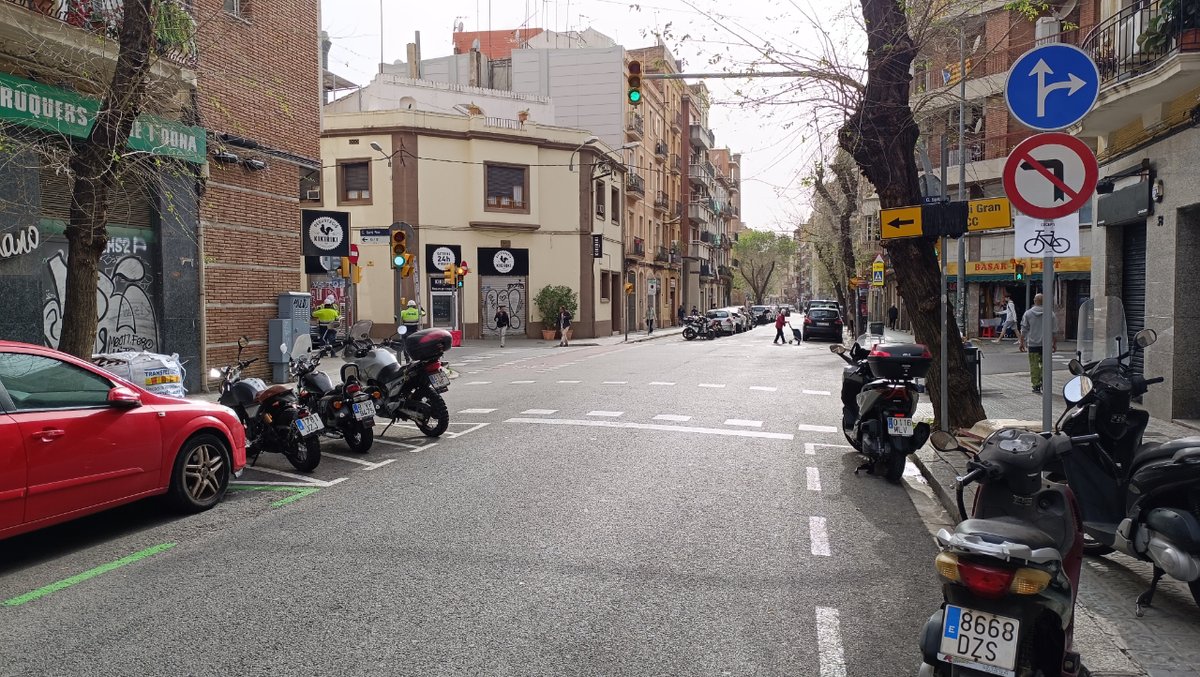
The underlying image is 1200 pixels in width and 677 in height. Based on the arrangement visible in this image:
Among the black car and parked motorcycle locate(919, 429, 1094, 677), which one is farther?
the black car

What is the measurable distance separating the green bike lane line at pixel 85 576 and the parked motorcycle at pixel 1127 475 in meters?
5.53

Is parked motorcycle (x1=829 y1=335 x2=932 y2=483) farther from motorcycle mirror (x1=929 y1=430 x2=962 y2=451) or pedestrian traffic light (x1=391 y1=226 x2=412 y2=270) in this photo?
pedestrian traffic light (x1=391 y1=226 x2=412 y2=270)

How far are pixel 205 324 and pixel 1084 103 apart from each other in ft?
45.7

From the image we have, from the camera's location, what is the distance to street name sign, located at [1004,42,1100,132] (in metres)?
5.80

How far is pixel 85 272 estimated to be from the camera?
28.5 ft

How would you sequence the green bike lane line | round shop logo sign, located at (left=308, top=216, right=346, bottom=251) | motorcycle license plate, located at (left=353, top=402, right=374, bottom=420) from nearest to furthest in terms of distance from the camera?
the green bike lane line → motorcycle license plate, located at (left=353, top=402, right=374, bottom=420) → round shop logo sign, located at (left=308, top=216, right=346, bottom=251)

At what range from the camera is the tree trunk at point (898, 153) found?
31.1 ft

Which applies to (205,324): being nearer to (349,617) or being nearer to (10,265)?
(10,265)

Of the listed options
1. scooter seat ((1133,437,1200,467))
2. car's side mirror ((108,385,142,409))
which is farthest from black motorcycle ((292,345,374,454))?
scooter seat ((1133,437,1200,467))

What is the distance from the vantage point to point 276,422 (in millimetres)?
8586

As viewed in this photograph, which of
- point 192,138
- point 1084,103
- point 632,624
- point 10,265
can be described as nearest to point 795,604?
point 632,624

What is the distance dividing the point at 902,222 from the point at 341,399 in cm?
636

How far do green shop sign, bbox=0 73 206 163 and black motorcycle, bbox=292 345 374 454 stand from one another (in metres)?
2.97

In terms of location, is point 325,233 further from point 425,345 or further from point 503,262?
point 503,262
